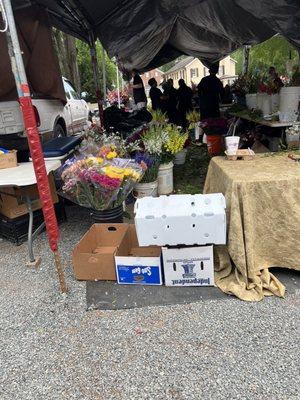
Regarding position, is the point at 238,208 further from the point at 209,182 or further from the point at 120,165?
the point at 120,165

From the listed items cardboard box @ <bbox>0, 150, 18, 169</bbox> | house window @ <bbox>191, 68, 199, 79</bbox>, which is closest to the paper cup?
cardboard box @ <bbox>0, 150, 18, 169</bbox>

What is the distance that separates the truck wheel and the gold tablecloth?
4.80m

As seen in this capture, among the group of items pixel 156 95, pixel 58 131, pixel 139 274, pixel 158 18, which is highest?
pixel 158 18

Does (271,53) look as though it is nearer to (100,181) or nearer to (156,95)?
(156,95)

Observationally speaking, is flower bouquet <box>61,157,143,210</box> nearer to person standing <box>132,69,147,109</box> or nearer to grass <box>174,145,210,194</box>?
grass <box>174,145,210,194</box>

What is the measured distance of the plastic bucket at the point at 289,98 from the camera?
4230 mm

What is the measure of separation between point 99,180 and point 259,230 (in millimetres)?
1453

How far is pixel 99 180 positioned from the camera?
3121 mm

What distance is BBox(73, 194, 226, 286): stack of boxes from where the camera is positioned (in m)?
2.50

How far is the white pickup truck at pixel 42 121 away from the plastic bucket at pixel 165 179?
1951mm

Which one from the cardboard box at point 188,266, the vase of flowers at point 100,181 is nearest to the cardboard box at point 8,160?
the vase of flowers at point 100,181

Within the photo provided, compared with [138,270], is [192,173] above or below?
below

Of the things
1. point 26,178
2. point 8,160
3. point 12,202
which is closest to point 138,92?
point 8,160

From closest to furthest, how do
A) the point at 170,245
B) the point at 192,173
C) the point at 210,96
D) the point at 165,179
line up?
the point at 170,245, the point at 165,179, the point at 192,173, the point at 210,96
